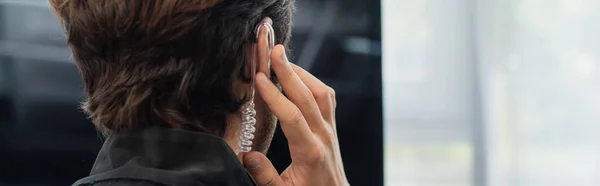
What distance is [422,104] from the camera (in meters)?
1.29

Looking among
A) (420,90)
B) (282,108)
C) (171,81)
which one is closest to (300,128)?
(282,108)

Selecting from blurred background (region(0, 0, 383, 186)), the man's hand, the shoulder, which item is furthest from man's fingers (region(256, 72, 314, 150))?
blurred background (region(0, 0, 383, 186))

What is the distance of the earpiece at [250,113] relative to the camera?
1.79 feet

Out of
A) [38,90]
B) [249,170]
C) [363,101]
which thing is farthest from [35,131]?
[249,170]

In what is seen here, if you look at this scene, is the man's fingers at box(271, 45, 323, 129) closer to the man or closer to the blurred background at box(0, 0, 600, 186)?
the man

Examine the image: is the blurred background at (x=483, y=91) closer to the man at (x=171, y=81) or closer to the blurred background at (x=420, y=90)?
the blurred background at (x=420, y=90)

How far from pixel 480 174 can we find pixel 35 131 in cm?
99

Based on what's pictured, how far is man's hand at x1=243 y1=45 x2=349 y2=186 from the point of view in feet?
1.80

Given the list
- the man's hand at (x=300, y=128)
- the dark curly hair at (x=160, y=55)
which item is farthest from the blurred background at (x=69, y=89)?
the dark curly hair at (x=160, y=55)

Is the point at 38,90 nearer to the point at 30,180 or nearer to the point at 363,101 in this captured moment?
the point at 30,180

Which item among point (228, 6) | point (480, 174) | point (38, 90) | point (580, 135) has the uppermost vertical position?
point (228, 6)

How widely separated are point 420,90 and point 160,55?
88 cm

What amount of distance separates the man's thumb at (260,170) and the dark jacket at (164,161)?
58mm

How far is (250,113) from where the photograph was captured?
0.57m
